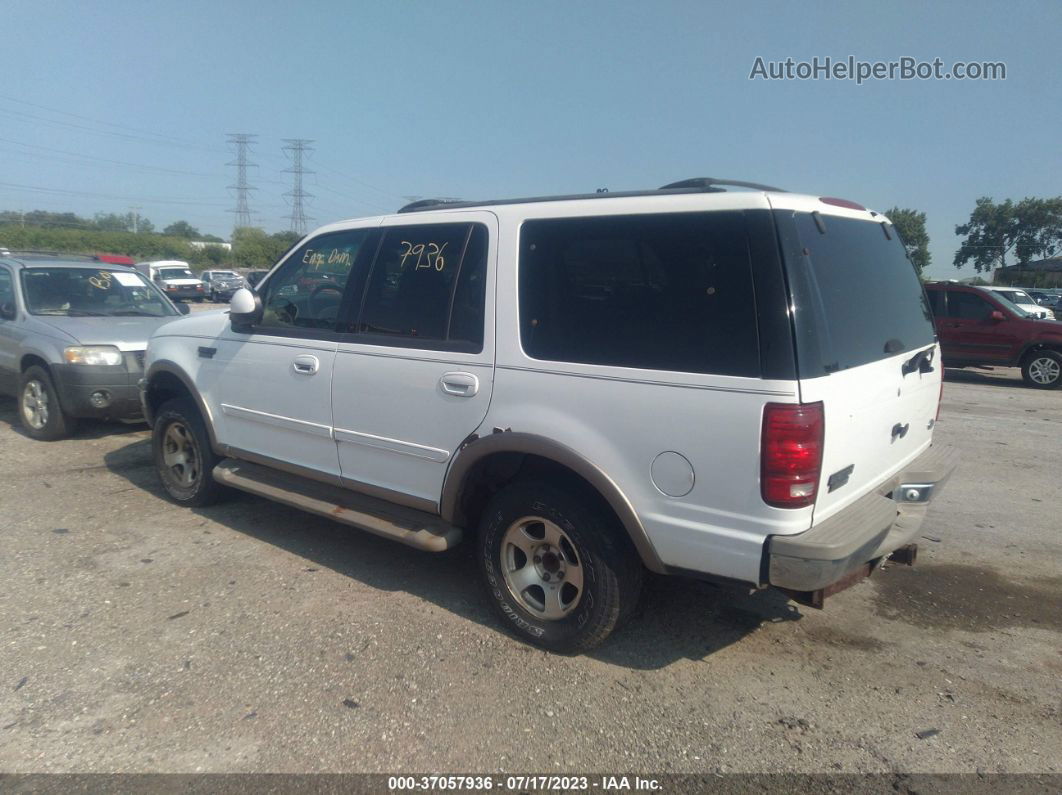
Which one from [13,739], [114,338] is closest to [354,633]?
[13,739]

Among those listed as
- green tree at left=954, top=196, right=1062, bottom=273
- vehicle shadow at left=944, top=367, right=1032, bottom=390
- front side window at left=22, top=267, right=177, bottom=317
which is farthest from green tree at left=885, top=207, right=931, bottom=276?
front side window at left=22, top=267, right=177, bottom=317

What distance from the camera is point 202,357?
5.22m

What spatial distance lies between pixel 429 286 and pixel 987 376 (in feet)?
48.3

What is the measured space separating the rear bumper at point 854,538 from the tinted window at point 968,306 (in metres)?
11.7

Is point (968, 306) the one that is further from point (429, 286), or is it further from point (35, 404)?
point (35, 404)

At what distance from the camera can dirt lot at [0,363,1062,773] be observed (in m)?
2.95

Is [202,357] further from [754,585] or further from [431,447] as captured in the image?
[754,585]

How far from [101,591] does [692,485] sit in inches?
134

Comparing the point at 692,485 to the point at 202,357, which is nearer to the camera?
the point at 692,485

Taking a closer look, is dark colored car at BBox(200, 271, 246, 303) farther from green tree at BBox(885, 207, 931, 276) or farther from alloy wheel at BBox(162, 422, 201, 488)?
green tree at BBox(885, 207, 931, 276)

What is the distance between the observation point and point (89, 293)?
27.3ft

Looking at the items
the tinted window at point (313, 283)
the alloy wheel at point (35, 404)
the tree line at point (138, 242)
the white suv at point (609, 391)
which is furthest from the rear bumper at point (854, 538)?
the tree line at point (138, 242)

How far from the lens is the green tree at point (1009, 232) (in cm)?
6253

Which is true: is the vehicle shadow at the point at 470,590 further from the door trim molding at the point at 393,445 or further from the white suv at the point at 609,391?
the door trim molding at the point at 393,445
